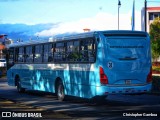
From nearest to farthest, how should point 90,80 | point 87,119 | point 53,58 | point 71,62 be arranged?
point 87,119 < point 90,80 < point 71,62 < point 53,58

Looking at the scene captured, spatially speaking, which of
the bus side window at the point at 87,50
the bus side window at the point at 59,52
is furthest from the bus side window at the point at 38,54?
the bus side window at the point at 87,50

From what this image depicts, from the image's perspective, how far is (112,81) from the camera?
1695 cm

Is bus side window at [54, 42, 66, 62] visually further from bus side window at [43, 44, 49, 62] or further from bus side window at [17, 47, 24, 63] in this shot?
bus side window at [17, 47, 24, 63]

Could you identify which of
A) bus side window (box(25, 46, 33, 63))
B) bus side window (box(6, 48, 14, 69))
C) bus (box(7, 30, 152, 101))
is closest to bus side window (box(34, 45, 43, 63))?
bus side window (box(25, 46, 33, 63))

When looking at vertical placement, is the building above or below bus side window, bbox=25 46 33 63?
above

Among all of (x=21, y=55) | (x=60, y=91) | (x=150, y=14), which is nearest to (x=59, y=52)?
(x=60, y=91)

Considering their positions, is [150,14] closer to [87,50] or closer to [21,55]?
[21,55]

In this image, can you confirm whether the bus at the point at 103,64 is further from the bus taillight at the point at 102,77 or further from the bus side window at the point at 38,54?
the bus side window at the point at 38,54

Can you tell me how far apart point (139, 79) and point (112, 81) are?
3.99 ft

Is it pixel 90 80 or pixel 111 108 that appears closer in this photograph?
pixel 111 108

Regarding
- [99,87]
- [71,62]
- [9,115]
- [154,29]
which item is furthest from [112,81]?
[154,29]

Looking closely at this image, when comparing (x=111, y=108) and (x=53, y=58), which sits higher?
(x=53, y=58)

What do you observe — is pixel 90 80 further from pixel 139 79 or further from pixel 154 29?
pixel 154 29

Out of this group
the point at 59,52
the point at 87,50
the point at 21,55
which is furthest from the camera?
the point at 21,55
